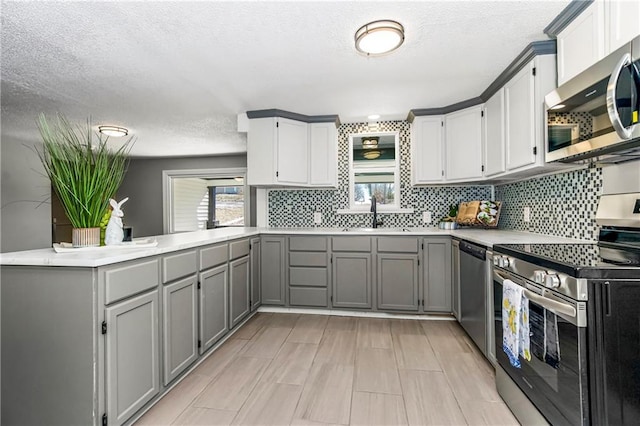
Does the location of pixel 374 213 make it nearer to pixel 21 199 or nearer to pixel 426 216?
pixel 426 216

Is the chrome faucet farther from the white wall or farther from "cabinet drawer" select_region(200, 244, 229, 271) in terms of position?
the white wall

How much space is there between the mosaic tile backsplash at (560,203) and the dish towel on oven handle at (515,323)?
2.80 feet

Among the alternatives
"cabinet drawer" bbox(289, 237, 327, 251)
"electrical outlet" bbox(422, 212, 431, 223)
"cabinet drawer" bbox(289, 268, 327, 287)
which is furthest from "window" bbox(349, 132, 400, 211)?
"cabinet drawer" bbox(289, 268, 327, 287)

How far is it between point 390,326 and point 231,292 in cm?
156

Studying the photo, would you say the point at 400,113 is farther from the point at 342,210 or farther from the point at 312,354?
the point at 312,354

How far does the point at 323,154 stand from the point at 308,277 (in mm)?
1456

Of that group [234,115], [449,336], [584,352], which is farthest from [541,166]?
[234,115]

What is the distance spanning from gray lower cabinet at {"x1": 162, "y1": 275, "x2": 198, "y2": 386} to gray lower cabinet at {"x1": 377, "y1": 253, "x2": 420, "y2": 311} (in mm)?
1841

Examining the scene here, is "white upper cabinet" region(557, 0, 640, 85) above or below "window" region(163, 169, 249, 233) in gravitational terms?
above

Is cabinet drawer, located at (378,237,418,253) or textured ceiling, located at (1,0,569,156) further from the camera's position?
cabinet drawer, located at (378,237,418,253)

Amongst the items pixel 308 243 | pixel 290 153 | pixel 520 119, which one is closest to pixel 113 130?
pixel 290 153

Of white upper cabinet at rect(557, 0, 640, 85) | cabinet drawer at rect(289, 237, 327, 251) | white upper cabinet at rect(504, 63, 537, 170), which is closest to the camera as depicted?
white upper cabinet at rect(557, 0, 640, 85)

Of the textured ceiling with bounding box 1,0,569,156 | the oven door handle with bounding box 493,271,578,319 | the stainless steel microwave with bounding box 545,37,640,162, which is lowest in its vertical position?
the oven door handle with bounding box 493,271,578,319

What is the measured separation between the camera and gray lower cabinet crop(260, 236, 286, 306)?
→ 3324mm
